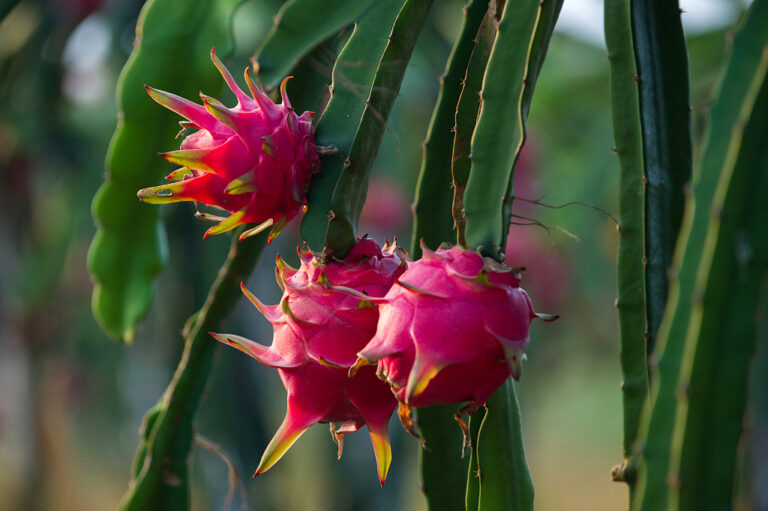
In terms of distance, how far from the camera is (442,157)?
2.42ft

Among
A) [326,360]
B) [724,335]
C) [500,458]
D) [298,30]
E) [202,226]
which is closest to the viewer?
[724,335]

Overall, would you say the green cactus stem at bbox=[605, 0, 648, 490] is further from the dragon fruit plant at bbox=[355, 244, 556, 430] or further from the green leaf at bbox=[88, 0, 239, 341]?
the green leaf at bbox=[88, 0, 239, 341]

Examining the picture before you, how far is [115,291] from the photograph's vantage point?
1121mm

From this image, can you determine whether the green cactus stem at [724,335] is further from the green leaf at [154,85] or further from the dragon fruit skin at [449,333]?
the green leaf at [154,85]

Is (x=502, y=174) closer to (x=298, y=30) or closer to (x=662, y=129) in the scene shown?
(x=662, y=129)


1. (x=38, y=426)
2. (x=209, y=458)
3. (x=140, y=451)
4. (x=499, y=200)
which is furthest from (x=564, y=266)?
(x=499, y=200)

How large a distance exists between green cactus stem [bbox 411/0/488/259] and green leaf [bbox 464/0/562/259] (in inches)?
3.5

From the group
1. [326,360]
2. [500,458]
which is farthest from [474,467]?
[326,360]

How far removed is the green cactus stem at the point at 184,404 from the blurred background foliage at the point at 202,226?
2.53ft

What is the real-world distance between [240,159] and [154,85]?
16.5 inches

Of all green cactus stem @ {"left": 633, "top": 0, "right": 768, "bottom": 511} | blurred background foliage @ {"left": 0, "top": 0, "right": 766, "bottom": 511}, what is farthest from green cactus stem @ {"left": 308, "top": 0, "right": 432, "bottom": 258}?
blurred background foliage @ {"left": 0, "top": 0, "right": 766, "bottom": 511}

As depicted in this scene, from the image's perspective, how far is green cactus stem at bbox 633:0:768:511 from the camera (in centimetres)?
42

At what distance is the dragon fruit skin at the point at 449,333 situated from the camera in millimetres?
492

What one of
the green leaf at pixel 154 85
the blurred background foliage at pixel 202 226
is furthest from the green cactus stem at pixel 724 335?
the blurred background foliage at pixel 202 226
